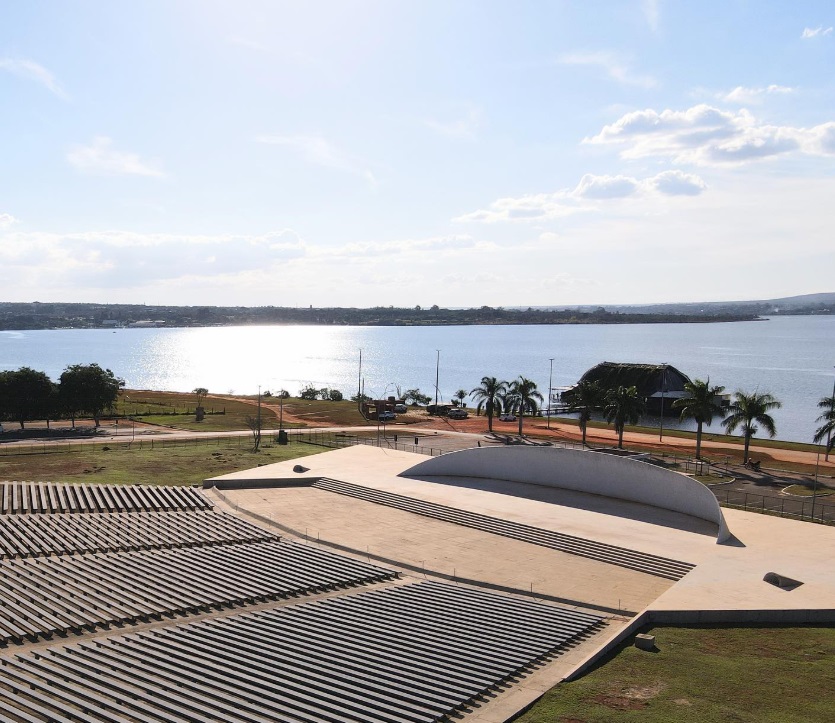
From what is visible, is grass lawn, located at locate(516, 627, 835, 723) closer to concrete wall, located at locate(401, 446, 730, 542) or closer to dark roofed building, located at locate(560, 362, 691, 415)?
concrete wall, located at locate(401, 446, 730, 542)

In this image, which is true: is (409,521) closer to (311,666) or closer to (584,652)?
(584,652)

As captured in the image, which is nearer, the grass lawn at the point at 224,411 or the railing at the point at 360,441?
the railing at the point at 360,441

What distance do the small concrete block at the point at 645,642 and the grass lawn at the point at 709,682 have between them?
0.28m

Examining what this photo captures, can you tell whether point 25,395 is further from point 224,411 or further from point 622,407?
point 622,407

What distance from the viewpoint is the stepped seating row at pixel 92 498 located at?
42531 millimetres

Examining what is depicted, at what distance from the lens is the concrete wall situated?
41.3m

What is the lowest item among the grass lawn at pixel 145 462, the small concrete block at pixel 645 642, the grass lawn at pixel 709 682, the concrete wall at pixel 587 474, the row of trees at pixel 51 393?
the grass lawn at pixel 709 682

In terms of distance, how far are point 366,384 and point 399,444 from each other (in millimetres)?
109667

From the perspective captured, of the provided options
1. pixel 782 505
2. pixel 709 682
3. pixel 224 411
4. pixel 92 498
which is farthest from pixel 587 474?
pixel 224 411

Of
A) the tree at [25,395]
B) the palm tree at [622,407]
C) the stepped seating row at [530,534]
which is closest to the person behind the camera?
the stepped seating row at [530,534]

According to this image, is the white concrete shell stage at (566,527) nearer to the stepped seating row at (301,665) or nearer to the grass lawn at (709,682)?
the grass lawn at (709,682)

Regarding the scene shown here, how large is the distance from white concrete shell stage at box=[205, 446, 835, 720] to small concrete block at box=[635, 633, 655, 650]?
1.73ft

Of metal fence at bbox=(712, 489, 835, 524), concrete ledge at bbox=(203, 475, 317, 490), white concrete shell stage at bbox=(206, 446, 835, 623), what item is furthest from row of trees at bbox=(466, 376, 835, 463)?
concrete ledge at bbox=(203, 475, 317, 490)

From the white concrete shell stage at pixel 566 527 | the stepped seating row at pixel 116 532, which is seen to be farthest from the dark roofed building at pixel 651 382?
the stepped seating row at pixel 116 532
